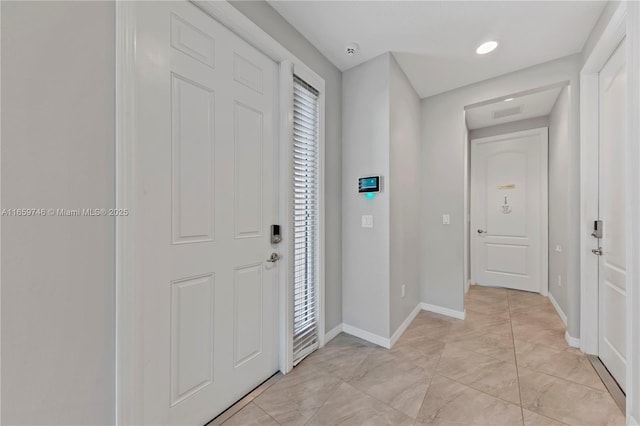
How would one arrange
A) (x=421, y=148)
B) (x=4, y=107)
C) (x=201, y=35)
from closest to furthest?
(x=4, y=107), (x=201, y=35), (x=421, y=148)

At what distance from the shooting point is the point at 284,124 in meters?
1.80

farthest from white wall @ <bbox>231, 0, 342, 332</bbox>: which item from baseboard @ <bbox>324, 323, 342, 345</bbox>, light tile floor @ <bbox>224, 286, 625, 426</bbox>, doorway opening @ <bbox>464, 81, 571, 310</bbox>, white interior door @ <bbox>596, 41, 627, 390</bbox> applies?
white interior door @ <bbox>596, 41, 627, 390</bbox>

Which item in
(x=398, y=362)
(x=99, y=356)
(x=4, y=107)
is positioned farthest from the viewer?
(x=398, y=362)

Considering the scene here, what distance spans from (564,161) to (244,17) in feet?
11.1

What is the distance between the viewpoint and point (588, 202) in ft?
6.61

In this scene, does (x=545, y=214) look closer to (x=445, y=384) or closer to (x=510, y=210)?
(x=510, y=210)

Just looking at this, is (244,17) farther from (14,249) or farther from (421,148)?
(421,148)

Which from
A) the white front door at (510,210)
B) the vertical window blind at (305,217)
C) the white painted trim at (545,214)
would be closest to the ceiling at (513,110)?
the white front door at (510,210)

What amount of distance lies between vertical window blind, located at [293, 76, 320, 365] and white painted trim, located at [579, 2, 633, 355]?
2185 mm

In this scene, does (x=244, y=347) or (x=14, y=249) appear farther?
(x=244, y=347)

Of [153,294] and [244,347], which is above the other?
[153,294]

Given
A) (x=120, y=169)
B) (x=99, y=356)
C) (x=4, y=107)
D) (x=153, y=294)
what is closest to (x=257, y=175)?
(x=120, y=169)

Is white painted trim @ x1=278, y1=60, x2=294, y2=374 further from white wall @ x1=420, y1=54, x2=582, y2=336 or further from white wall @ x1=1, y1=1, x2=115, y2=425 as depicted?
white wall @ x1=420, y1=54, x2=582, y2=336

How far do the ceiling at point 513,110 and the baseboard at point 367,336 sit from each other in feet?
8.84
